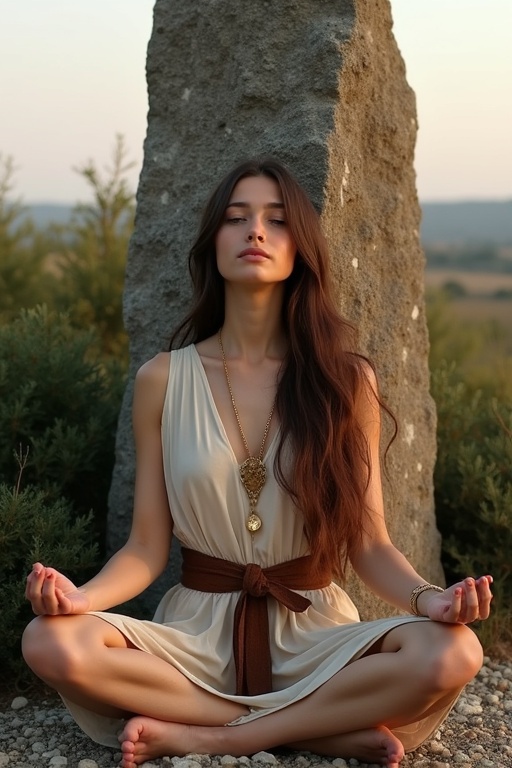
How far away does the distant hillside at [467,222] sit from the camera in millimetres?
98750

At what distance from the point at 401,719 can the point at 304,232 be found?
1639 millimetres

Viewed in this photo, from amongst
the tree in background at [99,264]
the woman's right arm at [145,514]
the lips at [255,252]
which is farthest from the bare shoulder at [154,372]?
the tree in background at [99,264]

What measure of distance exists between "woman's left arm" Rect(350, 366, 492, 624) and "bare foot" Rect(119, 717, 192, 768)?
796 mm

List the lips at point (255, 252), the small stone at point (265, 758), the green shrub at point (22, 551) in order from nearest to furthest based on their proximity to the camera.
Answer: the small stone at point (265, 758) < the lips at point (255, 252) < the green shrub at point (22, 551)

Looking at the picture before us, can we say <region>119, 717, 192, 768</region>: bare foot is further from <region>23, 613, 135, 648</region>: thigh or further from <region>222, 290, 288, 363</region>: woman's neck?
<region>222, 290, 288, 363</region>: woman's neck

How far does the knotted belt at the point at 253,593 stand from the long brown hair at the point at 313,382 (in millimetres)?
107

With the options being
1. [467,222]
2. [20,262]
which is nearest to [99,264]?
[20,262]

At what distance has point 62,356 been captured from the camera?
15.6 ft

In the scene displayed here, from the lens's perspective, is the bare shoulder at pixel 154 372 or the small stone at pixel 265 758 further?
the bare shoulder at pixel 154 372

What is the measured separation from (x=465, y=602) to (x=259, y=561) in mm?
794

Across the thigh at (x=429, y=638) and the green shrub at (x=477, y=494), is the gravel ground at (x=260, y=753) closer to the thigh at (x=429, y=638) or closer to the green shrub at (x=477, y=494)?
the thigh at (x=429, y=638)

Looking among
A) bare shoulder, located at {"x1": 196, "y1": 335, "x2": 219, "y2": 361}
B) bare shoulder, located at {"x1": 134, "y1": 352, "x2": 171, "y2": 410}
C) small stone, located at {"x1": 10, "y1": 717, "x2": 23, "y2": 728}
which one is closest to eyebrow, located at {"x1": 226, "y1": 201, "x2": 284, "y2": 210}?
bare shoulder, located at {"x1": 196, "y1": 335, "x2": 219, "y2": 361}

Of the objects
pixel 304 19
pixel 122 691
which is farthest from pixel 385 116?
pixel 122 691

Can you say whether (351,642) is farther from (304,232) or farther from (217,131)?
(217,131)
